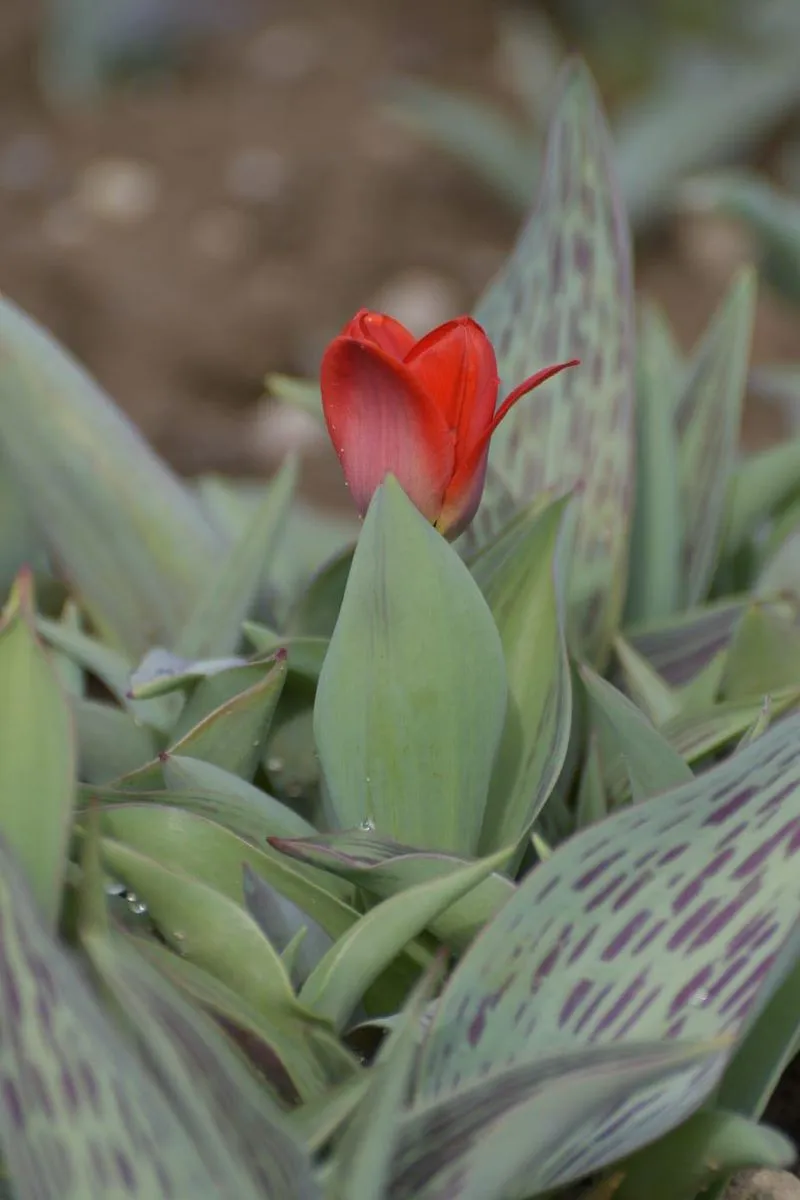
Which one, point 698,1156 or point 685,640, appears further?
point 685,640

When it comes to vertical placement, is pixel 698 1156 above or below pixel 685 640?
below

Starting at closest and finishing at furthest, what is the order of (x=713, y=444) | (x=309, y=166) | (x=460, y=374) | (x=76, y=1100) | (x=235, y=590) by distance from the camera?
1. (x=76, y=1100)
2. (x=460, y=374)
3. (x=235, y=590)
4. (x=713, y=444)
5. (x=309, y=166)

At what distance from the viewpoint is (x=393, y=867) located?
493 millimetres

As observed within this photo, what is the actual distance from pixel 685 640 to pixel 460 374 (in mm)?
266

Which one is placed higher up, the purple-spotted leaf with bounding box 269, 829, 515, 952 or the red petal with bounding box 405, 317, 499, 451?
the red petal with bounding box 405, 317, 499, 451

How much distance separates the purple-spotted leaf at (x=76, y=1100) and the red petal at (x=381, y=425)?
174 mm

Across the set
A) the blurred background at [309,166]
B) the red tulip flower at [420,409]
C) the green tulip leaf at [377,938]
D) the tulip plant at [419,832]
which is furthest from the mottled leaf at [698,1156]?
the blurred background at [309,166]

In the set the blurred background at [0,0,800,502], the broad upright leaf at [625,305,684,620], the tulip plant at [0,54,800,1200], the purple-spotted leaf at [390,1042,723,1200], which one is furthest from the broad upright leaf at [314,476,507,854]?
the blurred background at [0,0,800,502]

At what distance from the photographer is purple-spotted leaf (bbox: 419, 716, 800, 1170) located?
0.45m

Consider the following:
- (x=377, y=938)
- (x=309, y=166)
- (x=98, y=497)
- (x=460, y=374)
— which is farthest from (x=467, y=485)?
(x=309, y=166)

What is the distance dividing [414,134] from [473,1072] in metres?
2.33

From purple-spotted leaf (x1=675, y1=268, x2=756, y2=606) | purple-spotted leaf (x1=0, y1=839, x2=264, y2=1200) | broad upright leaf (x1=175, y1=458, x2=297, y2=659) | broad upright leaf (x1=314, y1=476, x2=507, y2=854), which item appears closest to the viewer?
purple-spotted leaf (x1=0, y1=839, x2=264, y2=1200)

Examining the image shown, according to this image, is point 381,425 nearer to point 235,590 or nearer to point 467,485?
point 467,485

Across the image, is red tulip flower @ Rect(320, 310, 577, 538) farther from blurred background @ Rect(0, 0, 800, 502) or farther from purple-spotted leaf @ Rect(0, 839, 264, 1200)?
blurred background @ Rect(0, 0, 800, 502)
